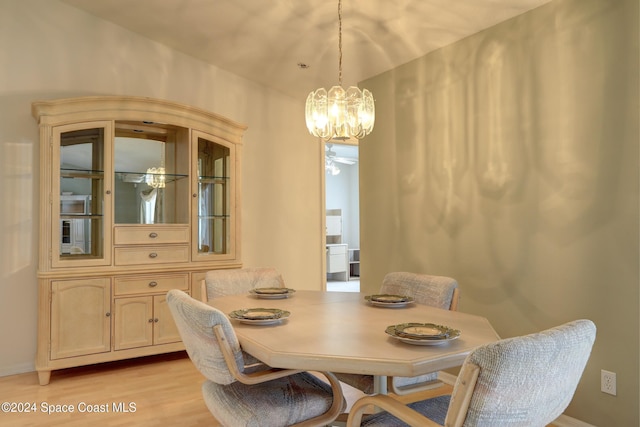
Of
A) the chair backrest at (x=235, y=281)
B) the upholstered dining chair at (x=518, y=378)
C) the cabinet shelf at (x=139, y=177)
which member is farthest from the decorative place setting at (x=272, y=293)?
the cabinet shelf at (x=139, y=177)

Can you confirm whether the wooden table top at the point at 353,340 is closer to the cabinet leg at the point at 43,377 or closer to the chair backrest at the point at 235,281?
the chair backrest at the point at 235,281

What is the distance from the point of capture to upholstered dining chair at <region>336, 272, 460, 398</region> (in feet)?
6.60

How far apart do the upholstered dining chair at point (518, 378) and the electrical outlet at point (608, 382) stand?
1.38 meters

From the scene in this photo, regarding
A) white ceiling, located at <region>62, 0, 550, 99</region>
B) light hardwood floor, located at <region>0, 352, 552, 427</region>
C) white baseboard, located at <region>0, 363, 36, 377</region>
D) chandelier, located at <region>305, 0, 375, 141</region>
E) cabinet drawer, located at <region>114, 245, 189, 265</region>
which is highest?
white ceiling, located at <region>62, 0, 550, 99</region>

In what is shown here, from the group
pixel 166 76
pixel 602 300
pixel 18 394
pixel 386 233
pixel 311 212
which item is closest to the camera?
pixel 602 300

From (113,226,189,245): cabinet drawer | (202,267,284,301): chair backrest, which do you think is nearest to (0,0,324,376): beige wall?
(113,226,189,245): cabinet drawer

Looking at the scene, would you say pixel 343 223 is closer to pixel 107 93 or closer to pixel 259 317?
pixel 107 93

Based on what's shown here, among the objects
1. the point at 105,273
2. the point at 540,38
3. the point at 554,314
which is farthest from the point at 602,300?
the point at 105,273

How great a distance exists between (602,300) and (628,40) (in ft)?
4.15

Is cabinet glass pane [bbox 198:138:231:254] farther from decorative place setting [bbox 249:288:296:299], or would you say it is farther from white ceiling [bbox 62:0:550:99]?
decorative place setting [bbox 249:288:296:299]

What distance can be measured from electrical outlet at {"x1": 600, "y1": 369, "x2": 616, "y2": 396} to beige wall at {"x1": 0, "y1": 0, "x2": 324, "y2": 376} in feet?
9.98

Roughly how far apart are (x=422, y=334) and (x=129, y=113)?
9.33ft

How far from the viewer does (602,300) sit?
2318 mm

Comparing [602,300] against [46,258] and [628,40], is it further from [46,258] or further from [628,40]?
[46,258]
